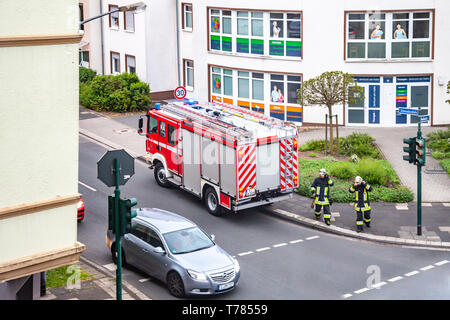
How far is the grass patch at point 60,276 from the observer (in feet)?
53.3

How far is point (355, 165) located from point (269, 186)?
483 centimetres

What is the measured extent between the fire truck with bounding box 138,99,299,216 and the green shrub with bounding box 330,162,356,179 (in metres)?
2.91

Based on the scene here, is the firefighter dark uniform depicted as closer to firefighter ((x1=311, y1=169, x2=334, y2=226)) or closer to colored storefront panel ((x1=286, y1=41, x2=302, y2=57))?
firefighter ((x1=311, y1=169, x2=334, y2=226))

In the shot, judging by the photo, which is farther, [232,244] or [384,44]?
[384,44]

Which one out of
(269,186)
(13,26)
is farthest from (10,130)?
(269,186)

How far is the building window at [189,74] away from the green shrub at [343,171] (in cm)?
1332

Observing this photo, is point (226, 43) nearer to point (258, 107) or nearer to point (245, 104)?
point (245, 104)

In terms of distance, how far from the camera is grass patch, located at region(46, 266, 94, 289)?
1623cm

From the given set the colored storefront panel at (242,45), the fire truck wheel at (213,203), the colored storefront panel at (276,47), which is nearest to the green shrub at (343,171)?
the fire truck wheel at (213,203)

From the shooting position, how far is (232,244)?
19281 mm

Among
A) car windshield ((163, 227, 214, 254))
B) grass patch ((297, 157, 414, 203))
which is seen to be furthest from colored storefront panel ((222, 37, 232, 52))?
car windshield ((163, 227, 214, 254))

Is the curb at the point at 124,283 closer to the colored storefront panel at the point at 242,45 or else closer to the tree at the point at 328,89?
the tree at the point at 328,89

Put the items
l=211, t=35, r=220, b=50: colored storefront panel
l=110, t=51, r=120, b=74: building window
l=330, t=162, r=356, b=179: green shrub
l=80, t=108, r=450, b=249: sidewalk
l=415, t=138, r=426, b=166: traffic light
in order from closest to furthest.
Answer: l=415, t=138, r=426, b=166: traffic light < l=80, t=108, r=450, b=249: sidewalk < l=330, t=162, r=356, b=179: green shrub < l=211, t=35, r=220, b=50: colored storefront panel < l=110, t=51, r=120, b=74: building window

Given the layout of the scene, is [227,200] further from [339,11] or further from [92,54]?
[92,54]
